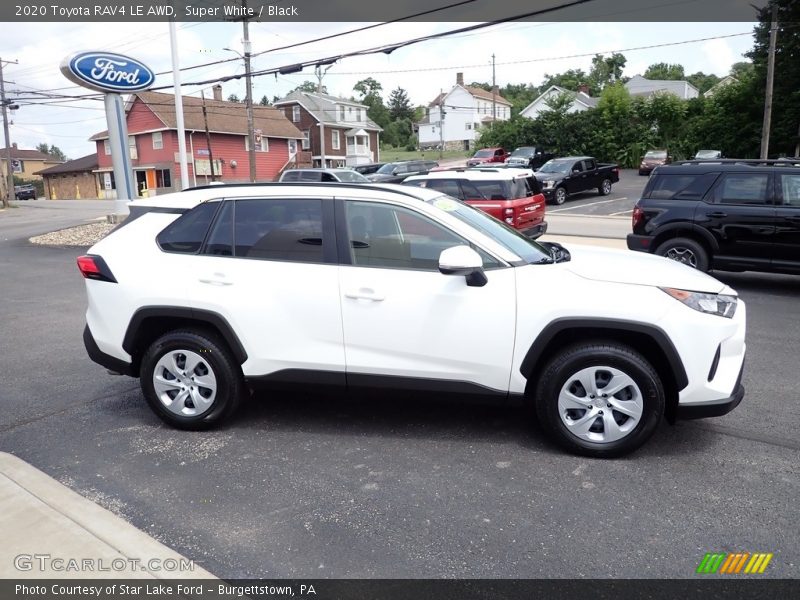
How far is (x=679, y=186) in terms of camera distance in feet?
30.8

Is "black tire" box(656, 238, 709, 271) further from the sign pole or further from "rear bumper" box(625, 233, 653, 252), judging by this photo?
the sign pole

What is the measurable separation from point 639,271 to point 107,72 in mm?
18422

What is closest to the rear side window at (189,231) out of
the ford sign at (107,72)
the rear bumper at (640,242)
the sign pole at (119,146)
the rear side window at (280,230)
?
the rear side window at (280,230)

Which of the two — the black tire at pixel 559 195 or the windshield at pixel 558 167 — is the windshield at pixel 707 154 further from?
the black tire at pixel 559 195

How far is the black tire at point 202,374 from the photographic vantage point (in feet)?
14.5

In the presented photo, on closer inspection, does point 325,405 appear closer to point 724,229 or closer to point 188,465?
point 188,465

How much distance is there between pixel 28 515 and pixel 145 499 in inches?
23.0

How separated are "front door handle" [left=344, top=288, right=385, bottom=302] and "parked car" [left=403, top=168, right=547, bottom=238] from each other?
8641 millimetres

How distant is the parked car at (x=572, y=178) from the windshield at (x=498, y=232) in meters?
21.3

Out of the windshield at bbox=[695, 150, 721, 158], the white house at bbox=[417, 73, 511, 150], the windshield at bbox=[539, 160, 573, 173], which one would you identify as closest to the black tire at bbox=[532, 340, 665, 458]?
the windshield at bbox=[539, 160, 573, 173]

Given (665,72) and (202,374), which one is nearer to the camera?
(202,374)

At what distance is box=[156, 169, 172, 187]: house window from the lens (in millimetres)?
45656

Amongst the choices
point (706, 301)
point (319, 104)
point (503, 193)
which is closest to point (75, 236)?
point (503, 193)

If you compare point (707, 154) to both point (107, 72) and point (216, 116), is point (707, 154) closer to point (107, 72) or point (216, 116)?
point (107, 72)
